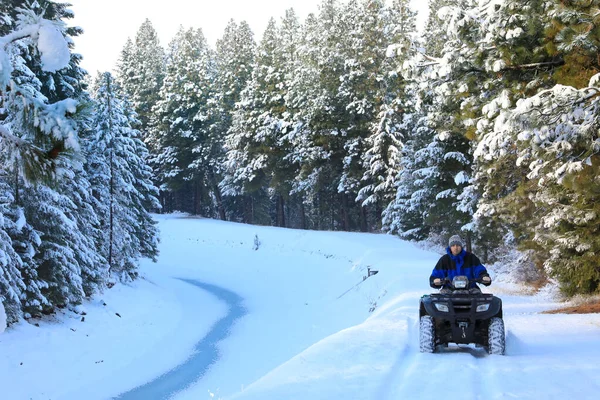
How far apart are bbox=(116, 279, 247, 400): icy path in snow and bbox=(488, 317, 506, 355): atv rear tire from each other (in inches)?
338

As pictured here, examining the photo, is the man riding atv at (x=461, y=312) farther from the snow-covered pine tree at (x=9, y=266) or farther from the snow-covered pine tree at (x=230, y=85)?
the snow-covered pine tree at (x=230, y=85)

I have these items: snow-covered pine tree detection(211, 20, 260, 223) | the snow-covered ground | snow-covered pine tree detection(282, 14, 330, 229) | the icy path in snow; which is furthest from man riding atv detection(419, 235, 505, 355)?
snow-covered pine tree detection(211, 20, 260, 223)

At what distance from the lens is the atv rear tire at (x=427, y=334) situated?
30.2 feet

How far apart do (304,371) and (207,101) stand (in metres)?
47.3

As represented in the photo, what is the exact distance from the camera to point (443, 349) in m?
9.77

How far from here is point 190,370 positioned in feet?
55.2

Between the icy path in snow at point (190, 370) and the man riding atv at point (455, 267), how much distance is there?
26.6 feet

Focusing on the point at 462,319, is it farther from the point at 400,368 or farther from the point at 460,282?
the point at 400,368

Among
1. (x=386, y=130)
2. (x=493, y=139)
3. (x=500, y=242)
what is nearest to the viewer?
(x=493, y=139)

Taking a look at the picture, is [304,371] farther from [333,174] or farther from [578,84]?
[333,174]

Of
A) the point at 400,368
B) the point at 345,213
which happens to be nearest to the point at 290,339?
the point at 400,368

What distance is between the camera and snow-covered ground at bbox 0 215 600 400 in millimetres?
7707

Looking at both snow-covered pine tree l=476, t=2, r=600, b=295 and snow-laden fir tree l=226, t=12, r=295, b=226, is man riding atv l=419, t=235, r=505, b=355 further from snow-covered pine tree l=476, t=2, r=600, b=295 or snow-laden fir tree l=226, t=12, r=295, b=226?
snow-laden fir tree l=226, t=12, r=295, b=226

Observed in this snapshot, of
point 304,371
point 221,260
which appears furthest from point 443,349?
point 221,260
